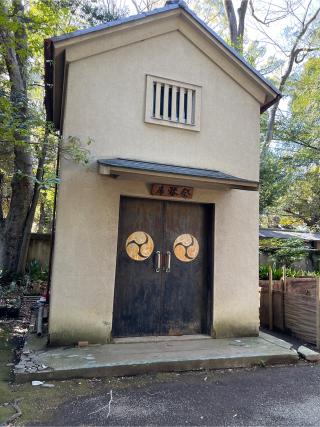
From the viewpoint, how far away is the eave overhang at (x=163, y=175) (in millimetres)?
5418

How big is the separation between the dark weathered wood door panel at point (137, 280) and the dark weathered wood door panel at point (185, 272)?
18 cm

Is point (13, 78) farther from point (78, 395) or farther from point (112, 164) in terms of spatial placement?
point (78, 395)

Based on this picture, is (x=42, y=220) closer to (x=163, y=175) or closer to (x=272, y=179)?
(x=272, y=179)

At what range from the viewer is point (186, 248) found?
21.8ft

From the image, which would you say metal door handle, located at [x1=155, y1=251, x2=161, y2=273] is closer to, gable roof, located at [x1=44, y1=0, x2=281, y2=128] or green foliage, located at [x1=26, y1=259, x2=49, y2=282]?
gable roof, located at [x1=44, y1=0, x2=281, y2=128]

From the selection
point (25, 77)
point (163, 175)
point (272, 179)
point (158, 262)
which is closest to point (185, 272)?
point (158, 262)

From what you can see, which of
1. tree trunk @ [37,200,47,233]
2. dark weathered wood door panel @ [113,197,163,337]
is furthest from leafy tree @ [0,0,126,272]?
tree trunk @ [37,200,47,233]

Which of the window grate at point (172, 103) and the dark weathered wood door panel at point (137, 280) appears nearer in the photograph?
the dark weathered wood door panel at point (137, 280)

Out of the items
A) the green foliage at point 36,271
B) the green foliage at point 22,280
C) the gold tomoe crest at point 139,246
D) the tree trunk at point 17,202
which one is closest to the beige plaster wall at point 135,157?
the gold tomoe crest at point 139,246

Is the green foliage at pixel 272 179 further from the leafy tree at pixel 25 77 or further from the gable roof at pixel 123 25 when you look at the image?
the leafy tree at pixel 25 77

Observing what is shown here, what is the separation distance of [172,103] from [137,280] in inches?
135

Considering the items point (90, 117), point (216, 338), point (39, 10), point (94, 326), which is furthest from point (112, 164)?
point (39, 10)

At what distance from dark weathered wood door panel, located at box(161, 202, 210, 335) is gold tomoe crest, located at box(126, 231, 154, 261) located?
0.33 m

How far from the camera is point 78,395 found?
13.7ft
